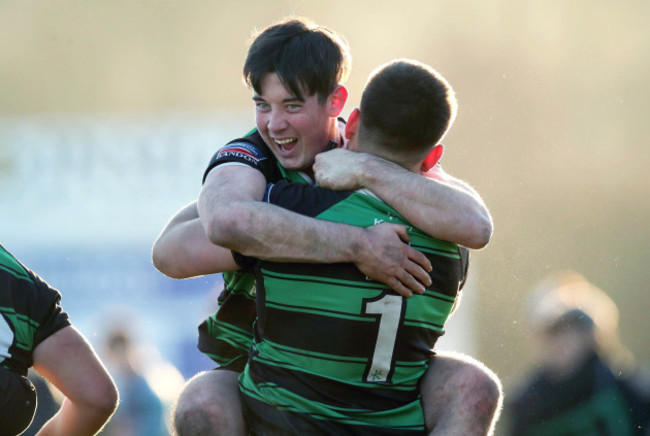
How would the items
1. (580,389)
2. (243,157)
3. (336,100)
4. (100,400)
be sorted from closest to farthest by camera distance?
1. (243,157)
2. (336,100)
3. (100,400)
4. (580,389)

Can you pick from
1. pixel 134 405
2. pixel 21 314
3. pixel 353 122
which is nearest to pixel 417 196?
pixel 353 122

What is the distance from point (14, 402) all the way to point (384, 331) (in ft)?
4.38

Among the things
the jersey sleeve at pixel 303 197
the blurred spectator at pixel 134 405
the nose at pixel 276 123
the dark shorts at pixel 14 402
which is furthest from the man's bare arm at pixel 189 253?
the blurred spectator at pixel 134 405

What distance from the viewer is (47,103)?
7383 millimetres

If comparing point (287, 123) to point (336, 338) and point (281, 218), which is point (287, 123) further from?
point (336, 338)

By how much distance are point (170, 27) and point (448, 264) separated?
573 cm

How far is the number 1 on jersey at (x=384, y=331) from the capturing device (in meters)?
2.29

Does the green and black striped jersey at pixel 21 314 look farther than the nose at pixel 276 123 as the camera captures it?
Yes

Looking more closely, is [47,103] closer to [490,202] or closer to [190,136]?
[190,136]

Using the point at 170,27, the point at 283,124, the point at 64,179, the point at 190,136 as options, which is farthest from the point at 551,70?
the point at 283,124

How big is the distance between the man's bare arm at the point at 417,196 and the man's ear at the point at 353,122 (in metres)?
0.11

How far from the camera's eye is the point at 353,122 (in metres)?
2.46

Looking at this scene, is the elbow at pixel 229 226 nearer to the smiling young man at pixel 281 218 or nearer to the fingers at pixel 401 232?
the smiling young man at pixel 281 218

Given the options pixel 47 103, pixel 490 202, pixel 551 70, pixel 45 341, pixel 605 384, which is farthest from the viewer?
pixel 47 103
